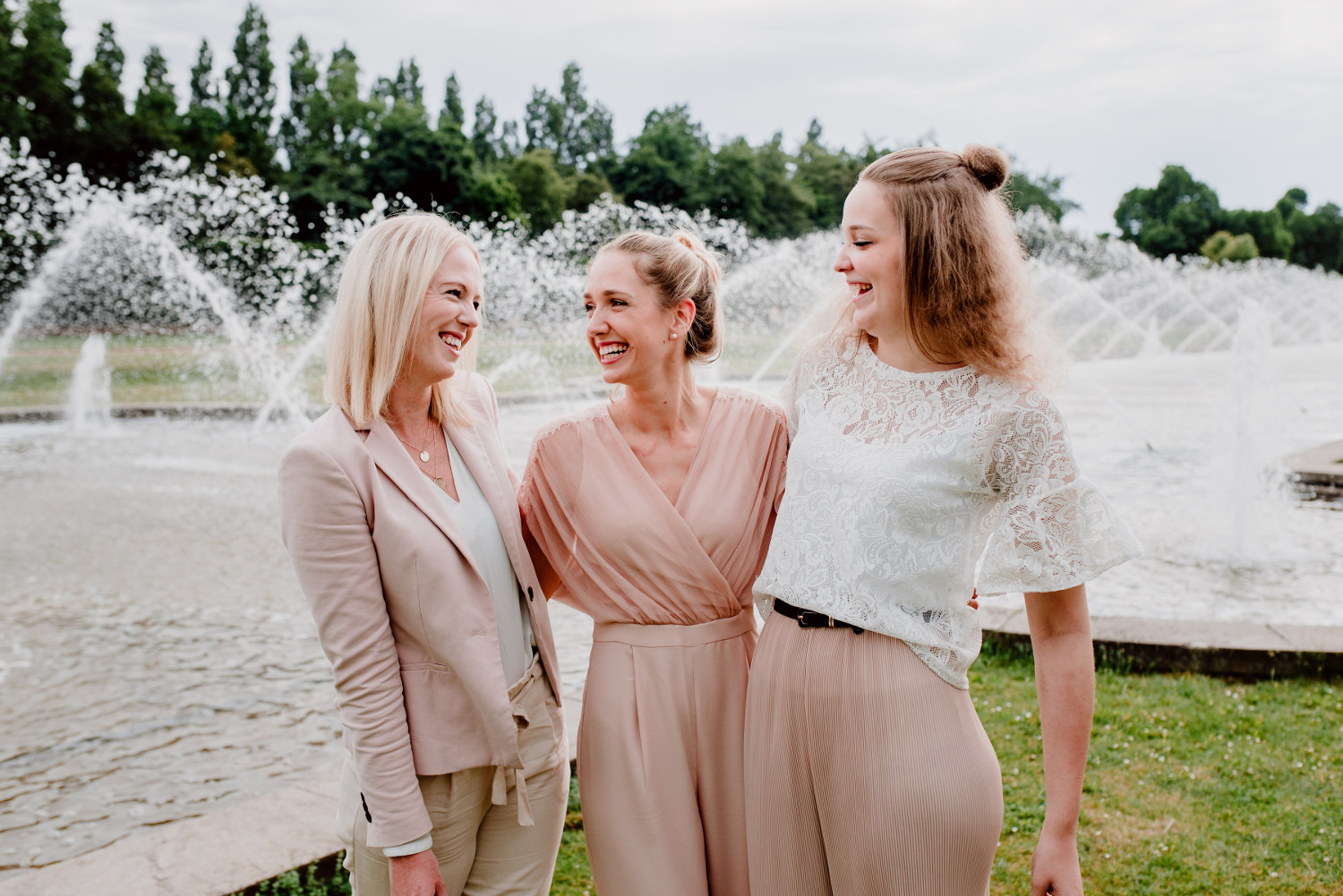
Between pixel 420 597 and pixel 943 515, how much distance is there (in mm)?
1169

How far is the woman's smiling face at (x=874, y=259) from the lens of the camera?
7.41ft

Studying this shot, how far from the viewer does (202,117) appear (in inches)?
2312

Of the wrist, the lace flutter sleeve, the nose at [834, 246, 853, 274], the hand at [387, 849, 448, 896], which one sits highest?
the nose at [834, 246, 853, 274]

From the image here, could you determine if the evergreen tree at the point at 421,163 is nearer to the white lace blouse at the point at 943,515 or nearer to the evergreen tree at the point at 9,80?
the evergreen tree at the point at 9,80

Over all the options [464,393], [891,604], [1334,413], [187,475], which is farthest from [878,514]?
[1334,413]

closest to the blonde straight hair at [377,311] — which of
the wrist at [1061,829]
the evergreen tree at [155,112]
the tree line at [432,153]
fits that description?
the wrist at [1061,829]

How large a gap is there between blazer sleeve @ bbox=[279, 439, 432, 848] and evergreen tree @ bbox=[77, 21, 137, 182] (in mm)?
50037

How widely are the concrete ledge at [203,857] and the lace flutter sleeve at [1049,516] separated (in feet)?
8.95

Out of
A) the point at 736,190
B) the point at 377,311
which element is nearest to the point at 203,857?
the point at 377,311

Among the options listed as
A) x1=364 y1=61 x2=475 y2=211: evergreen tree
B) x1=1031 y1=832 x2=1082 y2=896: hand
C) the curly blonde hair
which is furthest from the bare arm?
x1=364 y1=61 x2=475 y2=211: evergreen tree

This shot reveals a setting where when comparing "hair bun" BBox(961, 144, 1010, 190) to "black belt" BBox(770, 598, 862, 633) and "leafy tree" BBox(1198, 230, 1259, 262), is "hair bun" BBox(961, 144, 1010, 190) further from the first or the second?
"leafy tree" BBox(1198, 230, 1259, 262)

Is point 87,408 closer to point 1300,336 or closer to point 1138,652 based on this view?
point 1138,652

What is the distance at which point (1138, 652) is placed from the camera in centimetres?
586

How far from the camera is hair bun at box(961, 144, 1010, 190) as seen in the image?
2.28m
